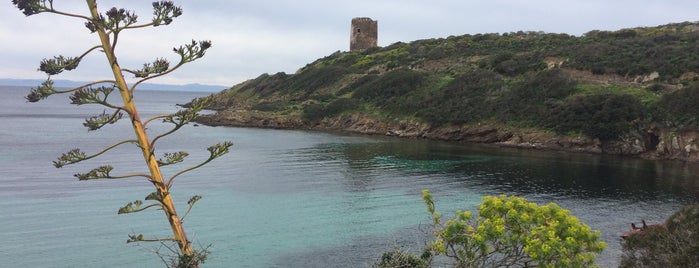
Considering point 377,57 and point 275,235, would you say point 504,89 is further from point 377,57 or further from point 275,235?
point 275,235

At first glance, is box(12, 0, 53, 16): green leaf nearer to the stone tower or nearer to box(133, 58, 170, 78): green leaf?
box(133, 58, 170, 78): green leaf

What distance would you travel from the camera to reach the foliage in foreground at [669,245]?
65.5 ft

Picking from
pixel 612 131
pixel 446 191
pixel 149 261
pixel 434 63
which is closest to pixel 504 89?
pixel 612 131

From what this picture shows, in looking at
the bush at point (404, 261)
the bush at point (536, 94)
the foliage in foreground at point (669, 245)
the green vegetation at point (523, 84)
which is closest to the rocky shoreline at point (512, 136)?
the green vegetation at point (523, 84)

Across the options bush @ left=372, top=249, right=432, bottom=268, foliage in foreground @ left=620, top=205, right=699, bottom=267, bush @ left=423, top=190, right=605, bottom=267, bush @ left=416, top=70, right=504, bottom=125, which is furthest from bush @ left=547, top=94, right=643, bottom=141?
bush @ left=372, top=249, right=432, bottom=268

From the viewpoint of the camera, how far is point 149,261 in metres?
25.9

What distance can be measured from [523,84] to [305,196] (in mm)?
53676

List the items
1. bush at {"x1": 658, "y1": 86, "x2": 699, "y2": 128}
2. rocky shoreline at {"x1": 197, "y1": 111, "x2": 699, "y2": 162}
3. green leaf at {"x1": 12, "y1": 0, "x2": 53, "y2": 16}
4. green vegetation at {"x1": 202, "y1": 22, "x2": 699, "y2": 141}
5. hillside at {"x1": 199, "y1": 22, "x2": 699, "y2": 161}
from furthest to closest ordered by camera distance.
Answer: green vegetation at {"x1": 202, "y1": 22, "x2": 699, "y2": 141}, hillside at {"x1": 199, "y1": 22, "x2": 699, "y2": 161}, rocky shoreline at {"x1": 197, "y1": 111, "x2": 699, "y2": 162}, bush at {"x1": 658, "y1": 86, "x2": 699, "y2": 128}, green leaf at {"x1": 12, "y1": 0, "x2": 53, "y2": 16}

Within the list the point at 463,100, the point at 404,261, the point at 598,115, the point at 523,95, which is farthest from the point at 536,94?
the point at 404,261

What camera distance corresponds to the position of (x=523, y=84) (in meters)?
83.6

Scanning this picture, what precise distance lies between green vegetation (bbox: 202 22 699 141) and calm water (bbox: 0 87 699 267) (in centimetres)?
858

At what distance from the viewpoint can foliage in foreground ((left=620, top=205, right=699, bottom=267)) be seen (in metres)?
20.0

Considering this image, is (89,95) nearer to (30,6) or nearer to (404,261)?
(30,6)

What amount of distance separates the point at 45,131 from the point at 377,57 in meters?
71.6
